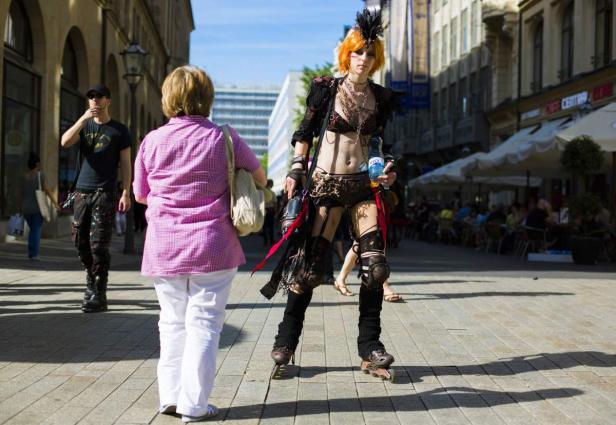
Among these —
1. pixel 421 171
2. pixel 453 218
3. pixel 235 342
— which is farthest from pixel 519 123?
pixel 235 342

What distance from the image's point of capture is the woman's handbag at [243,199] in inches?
161

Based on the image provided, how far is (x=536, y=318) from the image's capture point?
776 centimetres

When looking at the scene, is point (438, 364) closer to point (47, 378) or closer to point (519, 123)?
point (47, 378)

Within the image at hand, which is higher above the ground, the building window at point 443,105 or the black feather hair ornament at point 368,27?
the building window at point 443,105

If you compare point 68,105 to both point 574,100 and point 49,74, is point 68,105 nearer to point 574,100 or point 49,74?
point 49,74

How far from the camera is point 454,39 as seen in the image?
1858 inches

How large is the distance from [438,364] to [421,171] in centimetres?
4873

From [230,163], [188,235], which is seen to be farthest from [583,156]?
[188,235]

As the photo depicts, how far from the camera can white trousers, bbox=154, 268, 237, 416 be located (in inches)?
157

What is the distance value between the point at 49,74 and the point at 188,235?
1686cm

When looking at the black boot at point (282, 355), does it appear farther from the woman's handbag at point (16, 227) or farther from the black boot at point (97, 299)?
the woman's handbag at point (16, 227)

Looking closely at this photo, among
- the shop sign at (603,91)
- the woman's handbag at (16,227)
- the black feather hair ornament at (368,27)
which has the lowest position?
the woman's handbag at (16,227)

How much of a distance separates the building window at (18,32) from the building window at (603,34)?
1658 cm

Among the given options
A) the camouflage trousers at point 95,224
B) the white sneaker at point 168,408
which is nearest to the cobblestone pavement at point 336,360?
the white sneaker at point 168,408
